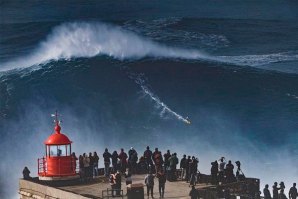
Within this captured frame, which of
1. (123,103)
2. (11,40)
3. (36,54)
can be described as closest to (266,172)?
(123,103)

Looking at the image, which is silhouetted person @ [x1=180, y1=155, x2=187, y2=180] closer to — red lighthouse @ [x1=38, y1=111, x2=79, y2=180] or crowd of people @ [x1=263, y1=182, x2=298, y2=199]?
red lighthouse @ [x1=38, y1=111, x2=79, y2=180]

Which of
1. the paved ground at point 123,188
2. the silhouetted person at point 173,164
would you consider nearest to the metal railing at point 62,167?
the paved ground at point 123,188

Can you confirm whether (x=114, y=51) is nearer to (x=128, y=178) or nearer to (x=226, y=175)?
(x=128, y=178)

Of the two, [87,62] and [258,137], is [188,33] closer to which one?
[87,62]

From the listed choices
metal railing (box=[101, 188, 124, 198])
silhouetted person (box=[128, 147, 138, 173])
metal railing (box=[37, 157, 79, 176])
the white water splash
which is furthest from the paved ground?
the white water splash

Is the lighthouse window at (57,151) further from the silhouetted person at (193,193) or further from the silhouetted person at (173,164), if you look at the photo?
the silhouetted person at (193,193)

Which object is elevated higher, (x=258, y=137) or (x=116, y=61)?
(x=116, y=61)

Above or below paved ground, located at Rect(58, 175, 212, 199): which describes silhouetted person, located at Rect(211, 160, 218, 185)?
above
